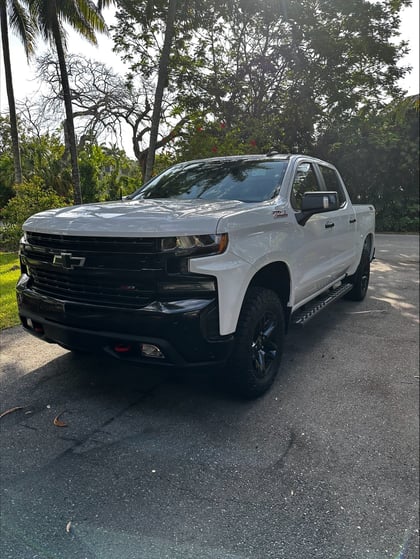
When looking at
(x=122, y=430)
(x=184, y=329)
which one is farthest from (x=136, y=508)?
(x=184, y=329)

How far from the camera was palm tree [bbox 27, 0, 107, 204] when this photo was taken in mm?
11609

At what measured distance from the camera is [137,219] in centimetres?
264

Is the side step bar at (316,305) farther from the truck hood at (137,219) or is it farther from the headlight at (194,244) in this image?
the headlight at (194,244)

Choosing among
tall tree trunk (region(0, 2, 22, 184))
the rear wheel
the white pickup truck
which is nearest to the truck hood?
the white pickup truck

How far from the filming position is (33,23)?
1358 centimetres

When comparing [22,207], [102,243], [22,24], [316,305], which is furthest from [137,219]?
[22,24]

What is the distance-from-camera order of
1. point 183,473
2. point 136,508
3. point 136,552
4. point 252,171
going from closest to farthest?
point 136,552
point 136,508
point 183,473
point 252,171

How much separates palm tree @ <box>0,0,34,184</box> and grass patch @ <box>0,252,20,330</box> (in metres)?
5.71

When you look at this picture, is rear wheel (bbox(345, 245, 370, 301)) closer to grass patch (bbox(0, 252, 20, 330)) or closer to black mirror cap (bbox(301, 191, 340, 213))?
black mirror cap (bbox(301, 191, 340, 213))

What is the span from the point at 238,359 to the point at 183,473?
815 mm

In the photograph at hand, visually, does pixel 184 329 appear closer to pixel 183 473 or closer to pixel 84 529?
pixel 183 473

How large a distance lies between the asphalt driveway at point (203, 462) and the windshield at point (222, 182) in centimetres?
163

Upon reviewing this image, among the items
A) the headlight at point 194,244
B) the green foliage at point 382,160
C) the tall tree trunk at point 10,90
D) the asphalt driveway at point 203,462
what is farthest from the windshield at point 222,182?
the green foliage at point 382,160

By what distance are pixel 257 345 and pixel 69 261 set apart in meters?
1.49
